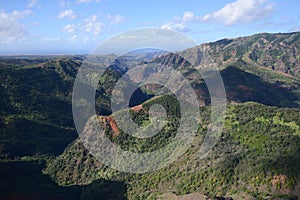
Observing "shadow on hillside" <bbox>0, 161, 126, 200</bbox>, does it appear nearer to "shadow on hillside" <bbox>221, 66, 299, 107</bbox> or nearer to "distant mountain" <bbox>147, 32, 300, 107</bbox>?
"distant mountain" <bbox>147, 32, 300, 107</bbox>

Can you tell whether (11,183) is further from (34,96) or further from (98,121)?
(34,96)

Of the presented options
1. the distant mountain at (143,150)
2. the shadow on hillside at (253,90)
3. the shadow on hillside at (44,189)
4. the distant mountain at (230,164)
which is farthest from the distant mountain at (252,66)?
the shadow on hillside at (44,189)

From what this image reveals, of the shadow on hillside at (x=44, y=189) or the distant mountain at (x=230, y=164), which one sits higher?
the distant mountain at (x=230, y=164)

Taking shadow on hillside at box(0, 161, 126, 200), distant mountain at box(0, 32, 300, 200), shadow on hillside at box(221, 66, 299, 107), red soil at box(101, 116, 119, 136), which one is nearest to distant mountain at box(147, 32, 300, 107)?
shadow on hillside at box(221, 66, 299, 107)

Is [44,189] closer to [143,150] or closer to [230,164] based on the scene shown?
[143,150]

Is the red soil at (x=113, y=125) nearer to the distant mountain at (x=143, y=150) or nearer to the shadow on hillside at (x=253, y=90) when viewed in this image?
the distant mountain at (x=143, y=150)

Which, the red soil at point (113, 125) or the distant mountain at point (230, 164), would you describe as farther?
the red soil at point (113, 125)

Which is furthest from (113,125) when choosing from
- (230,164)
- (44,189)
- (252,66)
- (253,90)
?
(252,66)

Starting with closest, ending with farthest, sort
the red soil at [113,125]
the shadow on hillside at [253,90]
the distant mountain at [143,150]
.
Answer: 1. the distant mountain at [143,150]
2. the red soil at [113,125]
3. the shadow on hillside at [253,90]
